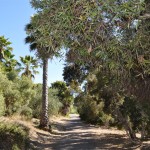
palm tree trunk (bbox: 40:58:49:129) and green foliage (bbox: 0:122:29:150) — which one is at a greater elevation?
palm tree trunk (bbox: 40:58:49:129)

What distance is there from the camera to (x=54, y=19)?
686 cm

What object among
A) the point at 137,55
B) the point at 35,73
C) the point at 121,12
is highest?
the point at 35,73

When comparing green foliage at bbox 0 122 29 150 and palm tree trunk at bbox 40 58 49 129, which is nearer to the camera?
green foliage at bbox 0 122 29 150

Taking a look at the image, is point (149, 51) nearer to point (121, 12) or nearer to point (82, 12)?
point (121, 12)

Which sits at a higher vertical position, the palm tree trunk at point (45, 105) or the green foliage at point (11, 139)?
the palm tree trunk at point (45, 105)

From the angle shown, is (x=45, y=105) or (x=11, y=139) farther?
(x=45, y=105)

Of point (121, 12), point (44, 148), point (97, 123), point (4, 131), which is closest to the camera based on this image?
point (121, 12)

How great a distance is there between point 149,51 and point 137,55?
0.49 metres

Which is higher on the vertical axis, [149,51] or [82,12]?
[82,12]

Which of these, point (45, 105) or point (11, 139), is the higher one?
point (45, 105)

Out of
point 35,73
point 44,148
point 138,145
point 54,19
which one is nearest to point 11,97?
point 44,148

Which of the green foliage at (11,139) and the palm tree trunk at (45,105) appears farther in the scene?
the palm tree trunk at (45,105)

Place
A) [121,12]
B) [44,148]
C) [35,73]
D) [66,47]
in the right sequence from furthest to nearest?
[35,73], [44,148], [66,47], [121,12]

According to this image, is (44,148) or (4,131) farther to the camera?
(44,148)
